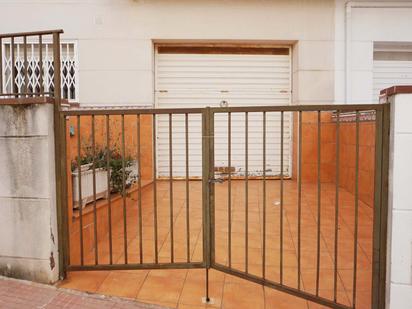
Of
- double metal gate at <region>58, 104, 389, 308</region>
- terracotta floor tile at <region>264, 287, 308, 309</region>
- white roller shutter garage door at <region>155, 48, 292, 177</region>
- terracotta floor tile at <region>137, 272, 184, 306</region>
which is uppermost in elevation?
white roller shutter garage door at <region>155, 48, 292, 177</region>

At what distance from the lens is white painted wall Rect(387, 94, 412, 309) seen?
2.53 metres

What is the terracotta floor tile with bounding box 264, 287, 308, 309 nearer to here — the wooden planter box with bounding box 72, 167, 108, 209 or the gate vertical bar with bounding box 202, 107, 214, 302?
the gate vertical bar with bounding box 202, 107, 214, 302

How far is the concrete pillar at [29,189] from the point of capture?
3.36 meters

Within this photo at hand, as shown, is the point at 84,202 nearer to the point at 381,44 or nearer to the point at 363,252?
the point at 363,252

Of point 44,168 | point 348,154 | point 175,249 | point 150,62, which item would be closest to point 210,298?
point 175,249

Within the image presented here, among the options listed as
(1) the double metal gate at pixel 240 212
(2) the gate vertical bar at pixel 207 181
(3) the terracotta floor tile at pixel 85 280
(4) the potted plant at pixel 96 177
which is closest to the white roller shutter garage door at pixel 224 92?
(1) the double metal gate at pixel 240 212

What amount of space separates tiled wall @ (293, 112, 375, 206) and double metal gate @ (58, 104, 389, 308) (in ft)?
0.07

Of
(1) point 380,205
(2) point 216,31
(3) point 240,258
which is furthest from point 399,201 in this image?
(2) point 216,31

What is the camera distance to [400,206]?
258 cm

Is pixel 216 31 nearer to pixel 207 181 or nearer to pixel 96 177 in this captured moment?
pixel 96 177

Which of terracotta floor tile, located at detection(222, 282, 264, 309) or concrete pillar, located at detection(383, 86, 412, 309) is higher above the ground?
concrete pillar, located at detection(383, 86, 412, 309)

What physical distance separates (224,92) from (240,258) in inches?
196

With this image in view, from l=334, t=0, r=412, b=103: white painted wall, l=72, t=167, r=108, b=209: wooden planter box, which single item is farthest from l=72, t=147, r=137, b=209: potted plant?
l=334, t=0, r=412, b=103: white painted wall

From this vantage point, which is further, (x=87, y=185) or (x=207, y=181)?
(x=87, y=185)
